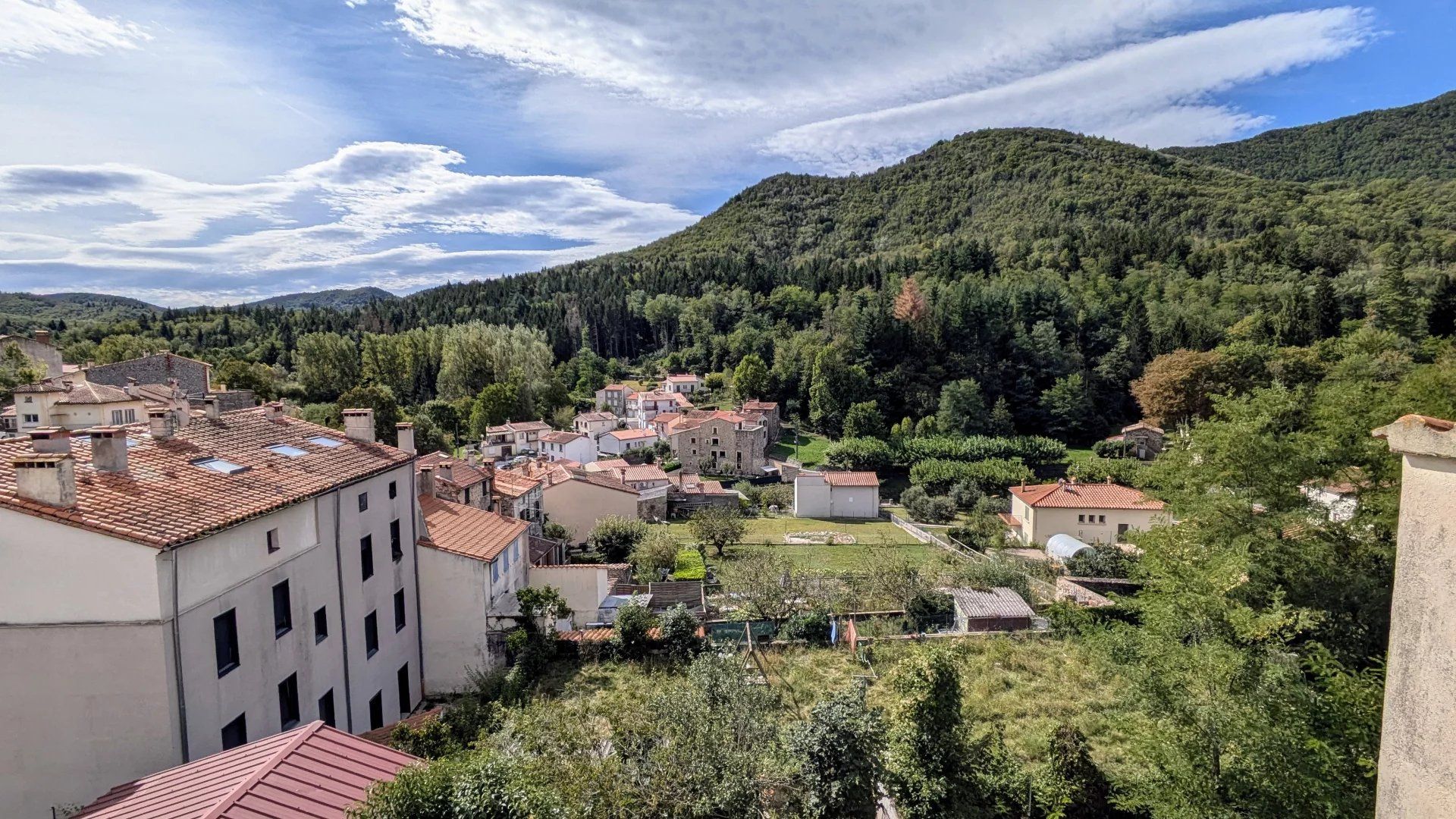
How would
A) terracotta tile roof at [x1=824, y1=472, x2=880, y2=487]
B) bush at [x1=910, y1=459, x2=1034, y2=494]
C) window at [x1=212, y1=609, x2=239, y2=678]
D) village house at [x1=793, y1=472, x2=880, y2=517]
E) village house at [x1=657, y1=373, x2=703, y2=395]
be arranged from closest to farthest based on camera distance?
1. window at [x1=212, y1=609, x2=239, y2=678]
2. terracotta tile roof at [x1=824, y1=472, x2=880, y2=487]
3. village house at [x1=793, y1=472, x2=880, y2=517]
4. bush at [x1=910, y1=459, x2=1034, y2=494]
5. village house at [x1=657, y1=373, x2=703, y2=395]

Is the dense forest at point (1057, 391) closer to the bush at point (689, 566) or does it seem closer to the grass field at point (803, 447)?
the grass field at point (803, 447)

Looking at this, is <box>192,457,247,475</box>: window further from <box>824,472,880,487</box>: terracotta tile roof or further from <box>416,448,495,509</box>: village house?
<box>824,472,880,487</box>: terracotta tile roof

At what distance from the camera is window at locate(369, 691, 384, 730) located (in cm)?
1548

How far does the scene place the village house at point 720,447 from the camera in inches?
2687

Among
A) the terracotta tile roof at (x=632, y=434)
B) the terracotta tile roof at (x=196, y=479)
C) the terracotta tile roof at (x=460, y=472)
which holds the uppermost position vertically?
the terracotta tile roof at (x=196, y=479)

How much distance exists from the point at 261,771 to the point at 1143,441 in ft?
247

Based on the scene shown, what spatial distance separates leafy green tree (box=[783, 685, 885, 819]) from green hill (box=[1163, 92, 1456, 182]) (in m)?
179

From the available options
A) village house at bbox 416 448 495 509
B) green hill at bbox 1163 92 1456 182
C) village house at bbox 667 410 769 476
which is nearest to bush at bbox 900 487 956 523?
village house at bbox 667 410 769 476

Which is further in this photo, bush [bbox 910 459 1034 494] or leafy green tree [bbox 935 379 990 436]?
leafy green tree [bbox 935 379 990 436]

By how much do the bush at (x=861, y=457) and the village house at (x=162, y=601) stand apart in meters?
55.4

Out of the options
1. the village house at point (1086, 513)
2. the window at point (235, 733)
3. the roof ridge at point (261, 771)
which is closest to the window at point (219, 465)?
the window at point (235, 733)

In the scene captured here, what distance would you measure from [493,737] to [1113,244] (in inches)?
4932

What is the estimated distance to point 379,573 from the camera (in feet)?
53.0

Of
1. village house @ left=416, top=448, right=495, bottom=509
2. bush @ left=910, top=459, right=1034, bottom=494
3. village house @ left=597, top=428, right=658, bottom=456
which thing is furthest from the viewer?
village house @ left=597, top=428, right=658, bottom=456
